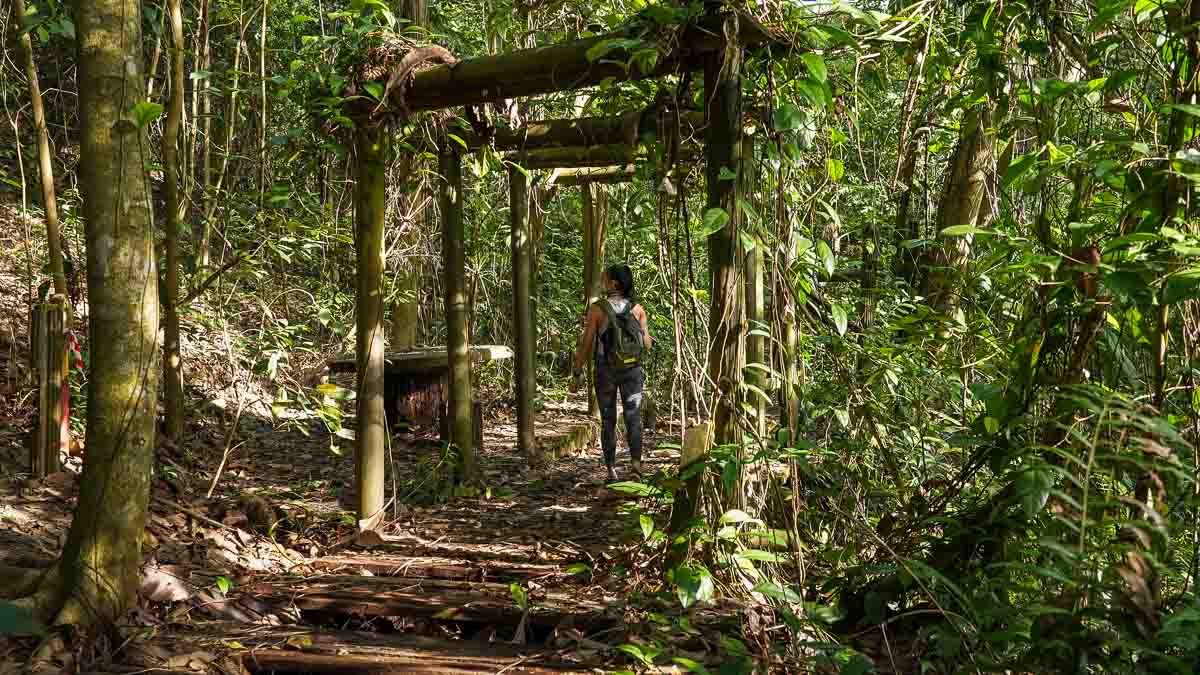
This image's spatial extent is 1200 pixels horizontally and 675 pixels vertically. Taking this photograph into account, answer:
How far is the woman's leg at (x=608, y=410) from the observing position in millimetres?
7785

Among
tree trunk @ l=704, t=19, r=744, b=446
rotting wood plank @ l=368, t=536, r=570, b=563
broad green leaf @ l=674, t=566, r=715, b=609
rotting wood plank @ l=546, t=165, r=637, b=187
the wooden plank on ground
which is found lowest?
rotting wood plank @ l=368, t=536, r=570, b=563

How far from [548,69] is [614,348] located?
3.18 meters

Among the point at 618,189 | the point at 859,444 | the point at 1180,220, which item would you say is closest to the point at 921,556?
the point at 859,444

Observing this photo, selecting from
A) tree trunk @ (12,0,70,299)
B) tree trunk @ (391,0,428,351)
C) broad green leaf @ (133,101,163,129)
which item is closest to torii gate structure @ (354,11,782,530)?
tree trunk @ (391,0,428,351)

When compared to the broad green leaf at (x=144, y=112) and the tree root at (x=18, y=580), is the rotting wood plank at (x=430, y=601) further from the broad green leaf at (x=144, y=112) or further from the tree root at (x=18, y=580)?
the broad green leaf at (x=144, y=112)

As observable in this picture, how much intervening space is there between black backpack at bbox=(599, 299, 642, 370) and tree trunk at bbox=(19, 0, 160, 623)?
4.31m

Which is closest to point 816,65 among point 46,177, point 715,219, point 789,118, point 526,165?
point 789,118

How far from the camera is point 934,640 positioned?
137 inches

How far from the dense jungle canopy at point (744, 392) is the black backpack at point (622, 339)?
1142 millimetres

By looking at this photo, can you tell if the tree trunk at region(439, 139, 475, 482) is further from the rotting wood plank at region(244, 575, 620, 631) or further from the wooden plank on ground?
the rotting wood plank at region(244, 575, 620, 631)

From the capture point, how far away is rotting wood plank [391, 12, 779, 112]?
420 cm

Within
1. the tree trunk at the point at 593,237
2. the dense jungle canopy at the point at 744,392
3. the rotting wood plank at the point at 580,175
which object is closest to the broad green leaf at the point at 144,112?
the dense jungle canopy at the point at 744,392

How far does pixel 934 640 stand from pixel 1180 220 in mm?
1715

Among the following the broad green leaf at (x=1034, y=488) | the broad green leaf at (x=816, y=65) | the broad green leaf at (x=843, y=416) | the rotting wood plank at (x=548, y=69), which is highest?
the rotting wood plank at (x=548, y=69)
